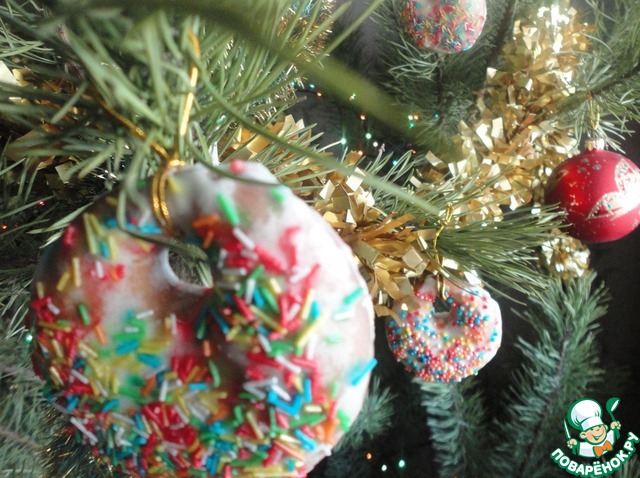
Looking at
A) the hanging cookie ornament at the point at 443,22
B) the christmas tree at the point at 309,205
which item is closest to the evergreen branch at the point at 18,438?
the christmas tree at the point at 309,205

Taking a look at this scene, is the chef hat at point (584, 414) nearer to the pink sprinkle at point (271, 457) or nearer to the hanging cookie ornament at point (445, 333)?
the hanging cookie ornament at point (445, 333)

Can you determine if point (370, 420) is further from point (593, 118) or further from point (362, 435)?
point (593, 118)

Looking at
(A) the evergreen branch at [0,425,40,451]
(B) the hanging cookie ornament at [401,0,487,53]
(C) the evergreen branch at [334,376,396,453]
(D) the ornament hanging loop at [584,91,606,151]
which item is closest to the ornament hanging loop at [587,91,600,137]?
(D) the ornament hanging loop at [584,91,606,151]

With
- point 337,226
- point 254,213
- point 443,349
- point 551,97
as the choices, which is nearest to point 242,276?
point 254,213

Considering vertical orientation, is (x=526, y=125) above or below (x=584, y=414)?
above

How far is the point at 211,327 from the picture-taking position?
21cm

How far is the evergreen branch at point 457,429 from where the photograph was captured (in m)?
0.74

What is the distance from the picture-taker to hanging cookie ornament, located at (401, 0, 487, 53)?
52 centimetres

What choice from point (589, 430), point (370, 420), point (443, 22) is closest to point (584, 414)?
point (589, 430)

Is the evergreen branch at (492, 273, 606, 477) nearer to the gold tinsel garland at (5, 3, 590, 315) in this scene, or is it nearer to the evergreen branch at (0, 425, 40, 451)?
the gold tinsel garland at (5, 3, 590, 315)

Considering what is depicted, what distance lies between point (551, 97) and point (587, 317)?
0.29 metres

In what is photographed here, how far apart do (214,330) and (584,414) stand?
70 centimetres

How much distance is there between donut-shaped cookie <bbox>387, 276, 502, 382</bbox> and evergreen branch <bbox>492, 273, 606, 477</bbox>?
286mm

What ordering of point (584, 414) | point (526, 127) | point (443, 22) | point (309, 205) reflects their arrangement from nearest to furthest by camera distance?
point (309, 205) < point (443, 22) < point (526, 127) < point (584, 414)
